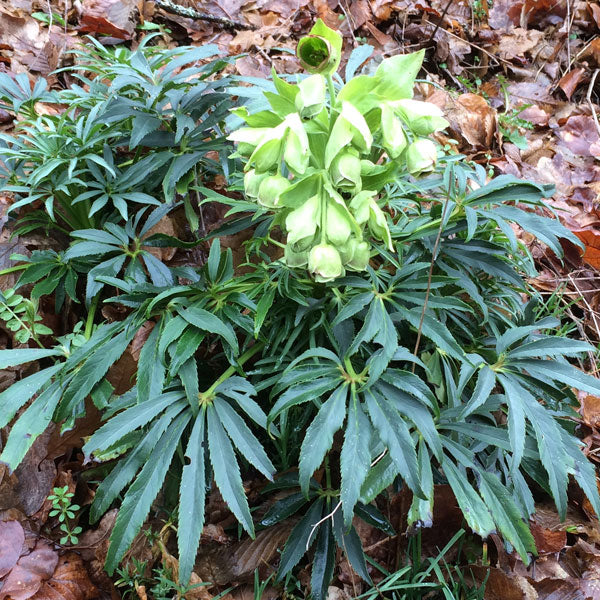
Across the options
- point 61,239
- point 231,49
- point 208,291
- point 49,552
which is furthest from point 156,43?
point 49,552

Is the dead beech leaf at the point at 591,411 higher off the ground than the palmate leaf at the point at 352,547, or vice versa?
the palmate leaf at the point at 352,547

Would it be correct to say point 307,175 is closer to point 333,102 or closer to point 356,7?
point 333,102

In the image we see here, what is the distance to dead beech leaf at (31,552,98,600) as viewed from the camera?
3.29ft

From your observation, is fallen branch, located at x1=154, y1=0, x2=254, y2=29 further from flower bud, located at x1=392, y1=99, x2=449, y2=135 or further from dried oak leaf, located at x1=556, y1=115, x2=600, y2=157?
flower bud, located at x1=392, y1=99, x2=449, y2=135

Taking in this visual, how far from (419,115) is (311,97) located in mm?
162

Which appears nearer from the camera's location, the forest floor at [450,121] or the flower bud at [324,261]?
the flower bud at [324,261]

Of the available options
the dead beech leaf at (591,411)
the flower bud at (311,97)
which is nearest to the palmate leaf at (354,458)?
the flower bud at (311,97)

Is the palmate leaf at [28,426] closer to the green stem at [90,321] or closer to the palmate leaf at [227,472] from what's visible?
the green stem at [90,321]

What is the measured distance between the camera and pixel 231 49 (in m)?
2.09

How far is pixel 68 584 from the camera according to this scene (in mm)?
1021

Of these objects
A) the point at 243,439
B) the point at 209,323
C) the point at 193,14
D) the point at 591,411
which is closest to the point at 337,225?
the point at 209,323

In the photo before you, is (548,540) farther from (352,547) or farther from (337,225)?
(337,225)

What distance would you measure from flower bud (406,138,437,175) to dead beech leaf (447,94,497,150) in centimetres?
140

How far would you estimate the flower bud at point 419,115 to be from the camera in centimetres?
71
